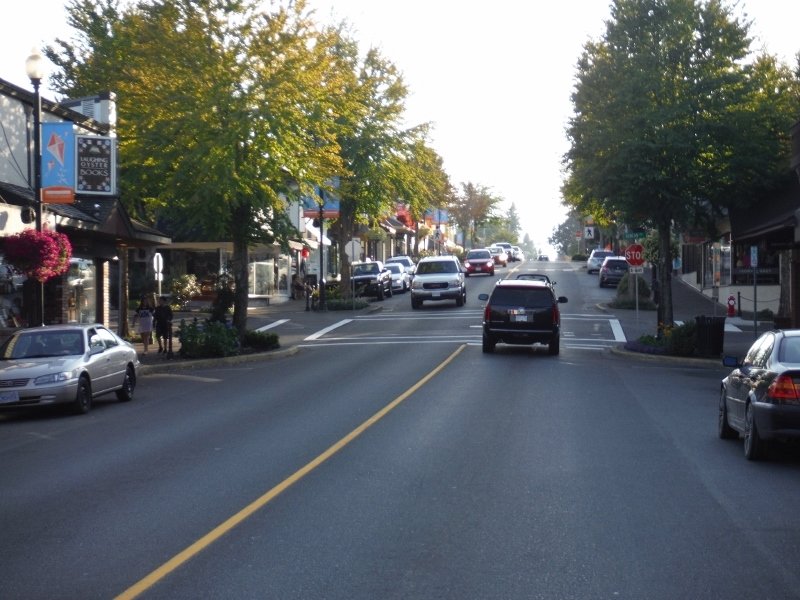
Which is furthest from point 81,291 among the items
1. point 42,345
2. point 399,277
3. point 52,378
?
point 399,277

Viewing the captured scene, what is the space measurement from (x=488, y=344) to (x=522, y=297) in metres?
1.54

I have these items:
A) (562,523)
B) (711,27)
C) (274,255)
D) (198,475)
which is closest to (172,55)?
(711,27)

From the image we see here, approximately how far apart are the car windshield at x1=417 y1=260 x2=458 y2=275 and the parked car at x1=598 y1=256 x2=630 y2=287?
14.3m

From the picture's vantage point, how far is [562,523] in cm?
919

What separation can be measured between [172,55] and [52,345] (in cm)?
1083

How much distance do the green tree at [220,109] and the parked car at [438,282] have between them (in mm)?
17151

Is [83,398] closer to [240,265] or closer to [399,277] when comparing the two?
[240,265]

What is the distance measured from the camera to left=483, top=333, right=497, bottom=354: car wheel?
28.5 m

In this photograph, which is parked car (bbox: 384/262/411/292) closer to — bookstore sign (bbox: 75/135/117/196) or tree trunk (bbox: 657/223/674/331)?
tree trunk (bbox: 657/223/674/331)

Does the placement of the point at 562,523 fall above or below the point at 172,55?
below

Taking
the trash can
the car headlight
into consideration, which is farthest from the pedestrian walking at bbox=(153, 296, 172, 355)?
the trash can

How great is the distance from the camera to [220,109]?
27469mm

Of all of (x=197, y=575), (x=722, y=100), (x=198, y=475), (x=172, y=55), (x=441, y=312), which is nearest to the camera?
(x=197, y=575)

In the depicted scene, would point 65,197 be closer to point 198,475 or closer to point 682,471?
point 198,475
